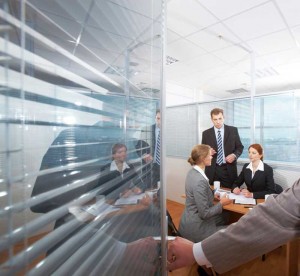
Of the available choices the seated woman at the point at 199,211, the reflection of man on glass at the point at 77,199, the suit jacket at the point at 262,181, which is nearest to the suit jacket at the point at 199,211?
the seated woman at the point at 199,211

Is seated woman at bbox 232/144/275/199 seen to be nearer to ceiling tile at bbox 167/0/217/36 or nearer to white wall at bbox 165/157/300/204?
white wall at bbox 165/157/300/204

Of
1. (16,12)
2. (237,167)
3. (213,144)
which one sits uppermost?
(16,12)

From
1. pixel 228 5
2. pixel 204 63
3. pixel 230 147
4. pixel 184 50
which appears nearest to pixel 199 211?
pixel 230 147

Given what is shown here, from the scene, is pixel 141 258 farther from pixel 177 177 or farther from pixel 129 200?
pixel 177 177

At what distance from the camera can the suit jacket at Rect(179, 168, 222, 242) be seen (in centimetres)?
→ 178

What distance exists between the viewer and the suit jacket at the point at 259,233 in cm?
74

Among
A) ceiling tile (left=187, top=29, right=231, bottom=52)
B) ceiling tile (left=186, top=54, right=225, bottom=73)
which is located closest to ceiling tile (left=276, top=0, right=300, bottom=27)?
ceiling tile (left=187, top=29, right=231, bottom=52)

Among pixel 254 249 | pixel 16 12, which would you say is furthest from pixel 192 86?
pixel 16 12

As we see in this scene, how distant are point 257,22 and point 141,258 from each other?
10.3 feet

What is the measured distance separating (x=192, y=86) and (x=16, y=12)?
6.51 m

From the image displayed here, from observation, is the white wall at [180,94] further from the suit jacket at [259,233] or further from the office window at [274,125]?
the suit jacket at [259,233]

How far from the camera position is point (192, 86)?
643 centimetres

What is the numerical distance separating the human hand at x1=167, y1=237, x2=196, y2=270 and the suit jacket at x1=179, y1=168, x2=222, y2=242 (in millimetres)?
979

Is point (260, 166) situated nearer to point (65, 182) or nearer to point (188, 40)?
point (188, 40)
